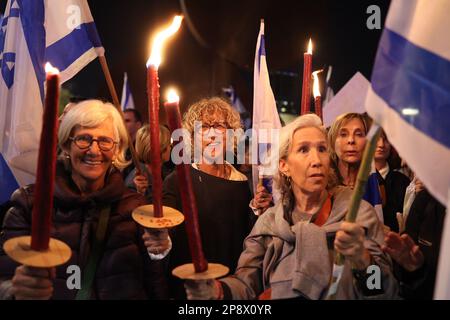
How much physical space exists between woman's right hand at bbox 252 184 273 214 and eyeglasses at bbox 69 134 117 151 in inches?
42.0

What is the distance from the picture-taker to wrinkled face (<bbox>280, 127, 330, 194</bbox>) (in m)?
2.74

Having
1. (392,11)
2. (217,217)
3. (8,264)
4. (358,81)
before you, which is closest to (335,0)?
(358,81)

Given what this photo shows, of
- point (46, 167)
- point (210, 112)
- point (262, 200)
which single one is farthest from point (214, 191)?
point (46, 167)

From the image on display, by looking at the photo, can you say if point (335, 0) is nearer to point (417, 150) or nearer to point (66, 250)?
point (417, 150)

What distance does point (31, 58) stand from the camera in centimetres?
356

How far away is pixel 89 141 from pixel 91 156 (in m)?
0.07

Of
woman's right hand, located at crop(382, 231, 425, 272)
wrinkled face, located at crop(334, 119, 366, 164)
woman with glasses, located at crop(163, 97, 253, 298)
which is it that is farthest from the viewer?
wrinkled face, located at crop(334, 119, 366, 164)

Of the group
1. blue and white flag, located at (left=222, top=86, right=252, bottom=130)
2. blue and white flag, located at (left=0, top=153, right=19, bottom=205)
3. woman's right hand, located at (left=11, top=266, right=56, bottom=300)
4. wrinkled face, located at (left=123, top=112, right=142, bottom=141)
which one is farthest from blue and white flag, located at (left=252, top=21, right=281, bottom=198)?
blue and white flag, located at (left=222, top=86, right=252, bottom=130)

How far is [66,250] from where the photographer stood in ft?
6.64

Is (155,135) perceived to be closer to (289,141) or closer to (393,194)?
(289,141)

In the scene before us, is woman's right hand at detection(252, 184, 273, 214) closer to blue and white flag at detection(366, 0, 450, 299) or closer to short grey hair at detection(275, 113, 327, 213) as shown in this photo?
short grey hair at detection(275, 113, 327, 213)

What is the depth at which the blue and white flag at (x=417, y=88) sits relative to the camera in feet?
7.04

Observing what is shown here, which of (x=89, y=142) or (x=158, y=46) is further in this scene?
(x=89, y=142)

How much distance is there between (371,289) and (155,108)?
3.67 ft
